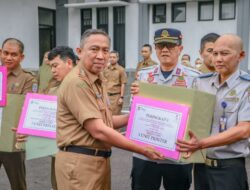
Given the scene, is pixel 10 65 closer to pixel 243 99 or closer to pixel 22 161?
pixel 22 161

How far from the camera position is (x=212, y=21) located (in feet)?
49.2

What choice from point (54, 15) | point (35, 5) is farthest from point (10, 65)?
point (54, 15)

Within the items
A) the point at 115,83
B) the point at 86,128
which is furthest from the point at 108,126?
the point at 115,83

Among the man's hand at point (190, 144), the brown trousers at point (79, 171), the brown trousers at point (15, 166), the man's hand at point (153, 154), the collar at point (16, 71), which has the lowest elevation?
the brown trousers at point (15, 166)

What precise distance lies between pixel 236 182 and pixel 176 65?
108 centimetres

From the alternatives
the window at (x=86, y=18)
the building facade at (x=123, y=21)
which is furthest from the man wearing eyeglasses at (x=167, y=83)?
the window at (x=86, y=18)

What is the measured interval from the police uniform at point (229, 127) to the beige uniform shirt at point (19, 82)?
6.14 feet

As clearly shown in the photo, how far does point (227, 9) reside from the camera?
14.8 metres

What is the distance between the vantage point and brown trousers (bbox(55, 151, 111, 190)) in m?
2.47

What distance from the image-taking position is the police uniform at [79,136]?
2.42m

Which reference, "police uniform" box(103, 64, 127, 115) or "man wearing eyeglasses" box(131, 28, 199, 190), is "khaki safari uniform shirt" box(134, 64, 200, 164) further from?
"police uniform" box(103, 64, 127, 115)

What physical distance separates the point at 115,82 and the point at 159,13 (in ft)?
28.4

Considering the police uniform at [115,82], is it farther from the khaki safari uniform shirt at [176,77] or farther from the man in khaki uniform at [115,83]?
the khaki safari uniform shirt at [176,77]

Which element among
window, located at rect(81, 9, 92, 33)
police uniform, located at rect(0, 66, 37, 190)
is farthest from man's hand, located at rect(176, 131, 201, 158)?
window, located at rect(81, 9, 92, 33)
